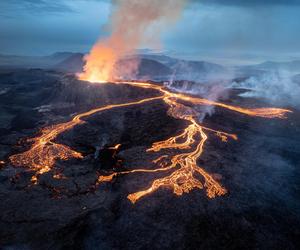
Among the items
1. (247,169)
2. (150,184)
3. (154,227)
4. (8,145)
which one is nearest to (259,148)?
(247,169)

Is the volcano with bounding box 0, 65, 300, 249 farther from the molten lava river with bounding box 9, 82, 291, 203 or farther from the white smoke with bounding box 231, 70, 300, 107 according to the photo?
the white smoke with bounding box 231, 70, 300, 107

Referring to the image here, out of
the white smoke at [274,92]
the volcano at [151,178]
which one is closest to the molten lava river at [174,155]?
the volcano at [151,178]

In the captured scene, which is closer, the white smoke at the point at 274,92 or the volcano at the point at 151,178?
the volcano at the point at 151,178

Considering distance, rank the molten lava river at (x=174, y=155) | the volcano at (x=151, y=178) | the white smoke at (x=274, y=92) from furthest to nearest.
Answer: the white smoke at (x=274, y=92) < the molten lava river at (x=174, y=155) < the volcano at (x=151, y=178)

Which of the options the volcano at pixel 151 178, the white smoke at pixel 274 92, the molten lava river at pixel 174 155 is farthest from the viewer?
the white smoke at pixel 274 92

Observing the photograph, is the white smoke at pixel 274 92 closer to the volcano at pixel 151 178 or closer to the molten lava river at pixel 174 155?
the volcano at pixel 151 178

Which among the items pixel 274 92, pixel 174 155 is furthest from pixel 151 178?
pixel 274 92

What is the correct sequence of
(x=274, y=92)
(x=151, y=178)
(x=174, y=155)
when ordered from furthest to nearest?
(x=274, y=92) → (x=174, y=155) → (x=151, y=178)

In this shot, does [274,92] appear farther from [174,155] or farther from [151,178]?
[151,178]

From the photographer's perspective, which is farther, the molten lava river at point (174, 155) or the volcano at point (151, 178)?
the molten lava river at point (174, 155)
